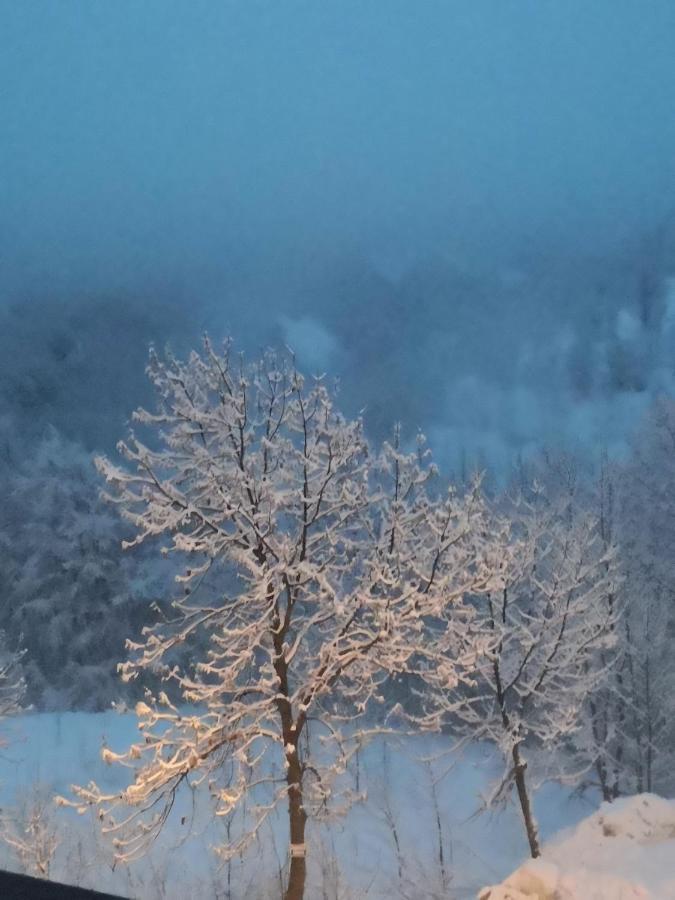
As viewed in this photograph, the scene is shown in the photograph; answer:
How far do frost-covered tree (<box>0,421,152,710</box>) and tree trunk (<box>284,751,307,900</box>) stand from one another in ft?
62.7

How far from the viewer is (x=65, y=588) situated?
27.4 meters

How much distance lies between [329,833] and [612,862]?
11692 millimetres

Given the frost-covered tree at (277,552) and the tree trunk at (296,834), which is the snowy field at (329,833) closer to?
the tree trunk at (296,834)

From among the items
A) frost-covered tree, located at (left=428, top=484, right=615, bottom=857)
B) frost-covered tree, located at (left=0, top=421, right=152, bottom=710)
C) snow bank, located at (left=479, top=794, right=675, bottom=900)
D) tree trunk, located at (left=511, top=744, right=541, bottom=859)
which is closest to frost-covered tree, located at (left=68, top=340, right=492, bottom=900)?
frost-covered tree, located at (left=428, top=484, right=615, bottom=857)

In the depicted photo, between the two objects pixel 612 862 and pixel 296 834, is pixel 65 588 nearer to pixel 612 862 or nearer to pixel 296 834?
pixel 296 834

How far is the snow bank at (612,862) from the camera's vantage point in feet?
20.8

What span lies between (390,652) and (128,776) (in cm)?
1496

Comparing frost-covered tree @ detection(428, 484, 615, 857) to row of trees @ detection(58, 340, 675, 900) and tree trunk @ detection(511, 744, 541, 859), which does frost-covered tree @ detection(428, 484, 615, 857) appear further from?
row of trees @ detection(58, 340, 675, 900)

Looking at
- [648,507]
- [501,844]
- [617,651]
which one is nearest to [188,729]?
[617,651]

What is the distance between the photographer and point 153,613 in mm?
27219

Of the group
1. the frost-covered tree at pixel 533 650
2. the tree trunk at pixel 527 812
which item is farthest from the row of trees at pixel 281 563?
the tree trunk at pixel 527 812

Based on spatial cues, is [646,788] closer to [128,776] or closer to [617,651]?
[617,651]

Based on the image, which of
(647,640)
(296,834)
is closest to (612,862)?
(296,834)

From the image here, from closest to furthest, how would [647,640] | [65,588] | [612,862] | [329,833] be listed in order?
[612,862]
[329,833]
[647,640]
[65,588]
